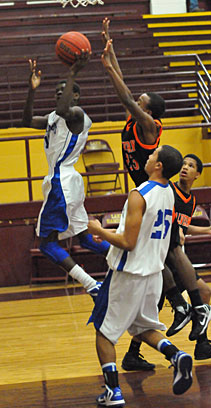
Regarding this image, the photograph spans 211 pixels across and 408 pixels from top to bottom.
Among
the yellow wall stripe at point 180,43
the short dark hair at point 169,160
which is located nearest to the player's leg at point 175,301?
the short dark hair at point 169,160

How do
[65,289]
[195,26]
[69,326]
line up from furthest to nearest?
[195,26] < [65,289] < [69,326]

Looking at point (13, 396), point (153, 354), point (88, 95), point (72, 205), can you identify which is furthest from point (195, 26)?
point (13, 396)

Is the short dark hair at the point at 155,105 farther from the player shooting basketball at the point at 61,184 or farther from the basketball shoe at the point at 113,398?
the basketball shoe at the point at 113,398

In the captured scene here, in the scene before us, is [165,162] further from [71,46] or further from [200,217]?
[200,217]

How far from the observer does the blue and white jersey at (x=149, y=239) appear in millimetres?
3582

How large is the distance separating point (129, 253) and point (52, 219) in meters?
1.91

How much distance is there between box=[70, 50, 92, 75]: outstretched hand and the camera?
14.0 feet

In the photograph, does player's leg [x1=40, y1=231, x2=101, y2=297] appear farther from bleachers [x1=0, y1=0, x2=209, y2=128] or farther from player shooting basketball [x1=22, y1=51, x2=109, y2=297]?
bleachers [x1=0, y1=0, x2=209, y2=128]

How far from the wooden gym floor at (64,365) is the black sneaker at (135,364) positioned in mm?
46

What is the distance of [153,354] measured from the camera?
4785 mm

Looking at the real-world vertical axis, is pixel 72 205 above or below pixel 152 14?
below

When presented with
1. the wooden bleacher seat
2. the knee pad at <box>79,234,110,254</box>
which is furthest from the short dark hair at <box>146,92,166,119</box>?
the wooden bleacher seat

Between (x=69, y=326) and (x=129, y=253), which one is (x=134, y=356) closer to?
(x=129, y=253)

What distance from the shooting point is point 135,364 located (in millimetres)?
4332
